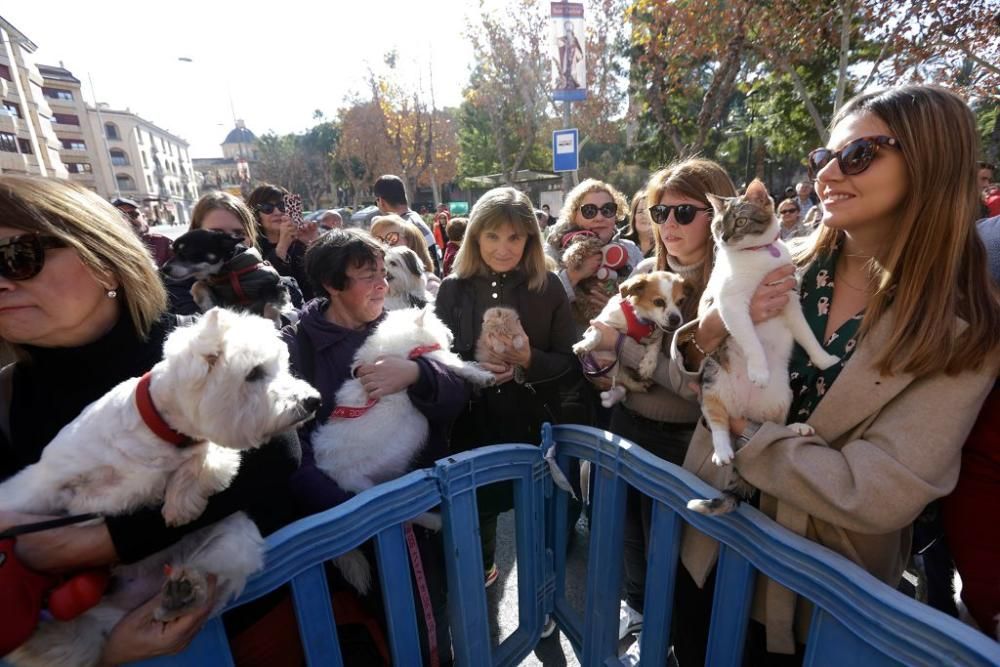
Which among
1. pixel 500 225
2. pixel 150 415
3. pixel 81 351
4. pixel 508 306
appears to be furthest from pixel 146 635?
pixel 500 225

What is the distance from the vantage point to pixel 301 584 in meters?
1.45

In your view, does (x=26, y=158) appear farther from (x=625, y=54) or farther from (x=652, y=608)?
(x=652, y=608)

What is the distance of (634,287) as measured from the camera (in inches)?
93.9

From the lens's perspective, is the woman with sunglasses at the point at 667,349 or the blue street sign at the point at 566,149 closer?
the woman with sunglasses at the point at 667,349

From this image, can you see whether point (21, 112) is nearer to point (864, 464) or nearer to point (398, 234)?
point (398, 234)

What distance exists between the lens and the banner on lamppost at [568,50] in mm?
9516

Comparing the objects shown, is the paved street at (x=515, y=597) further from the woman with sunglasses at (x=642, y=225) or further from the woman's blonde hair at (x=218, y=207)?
the woman's blonde hair at (x=218, y=207)

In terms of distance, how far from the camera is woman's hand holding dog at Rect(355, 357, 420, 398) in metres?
2.08

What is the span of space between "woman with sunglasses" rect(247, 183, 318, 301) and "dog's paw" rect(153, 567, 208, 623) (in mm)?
3488

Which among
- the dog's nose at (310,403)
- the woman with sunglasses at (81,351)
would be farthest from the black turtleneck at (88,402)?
the dog's nose at (310,403)

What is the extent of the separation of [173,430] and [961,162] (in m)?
2.53

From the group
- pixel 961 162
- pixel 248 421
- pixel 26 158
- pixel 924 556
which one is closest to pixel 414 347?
pixel 248 421

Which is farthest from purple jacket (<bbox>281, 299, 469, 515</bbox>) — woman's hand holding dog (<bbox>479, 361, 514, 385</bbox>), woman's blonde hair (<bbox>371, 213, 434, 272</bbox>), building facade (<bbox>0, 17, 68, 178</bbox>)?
building facade (<bbox>0, 17, 68, 178</bbox>)

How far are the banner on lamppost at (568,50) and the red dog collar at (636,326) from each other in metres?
9.29
